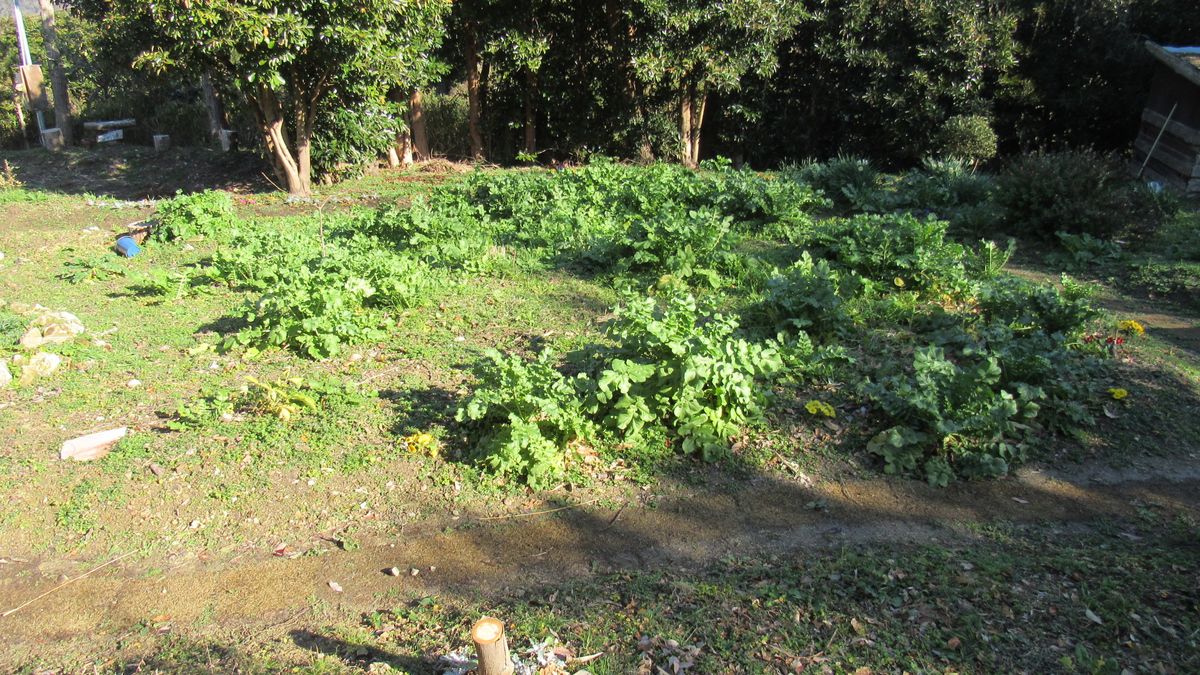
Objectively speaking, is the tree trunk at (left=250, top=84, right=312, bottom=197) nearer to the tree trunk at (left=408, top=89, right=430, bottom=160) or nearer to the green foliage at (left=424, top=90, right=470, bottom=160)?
the tree trunk at (left=408, top=89, right=430, bottom=160)

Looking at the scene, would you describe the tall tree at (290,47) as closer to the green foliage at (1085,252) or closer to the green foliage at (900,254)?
the green foliage at (900,254)

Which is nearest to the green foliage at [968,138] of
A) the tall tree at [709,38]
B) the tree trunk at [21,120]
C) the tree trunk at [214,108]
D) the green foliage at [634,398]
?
the tall tree at [709,38]

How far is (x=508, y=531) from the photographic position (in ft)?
Answer: 13.2

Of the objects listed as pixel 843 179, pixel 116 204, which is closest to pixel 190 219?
pixel 116 204

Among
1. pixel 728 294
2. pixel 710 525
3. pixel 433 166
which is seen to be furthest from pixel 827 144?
pixel 710 525

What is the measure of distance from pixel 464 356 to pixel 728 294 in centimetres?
217

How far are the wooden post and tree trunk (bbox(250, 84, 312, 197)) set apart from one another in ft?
31.8

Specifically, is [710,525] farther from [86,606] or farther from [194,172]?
[194,172]

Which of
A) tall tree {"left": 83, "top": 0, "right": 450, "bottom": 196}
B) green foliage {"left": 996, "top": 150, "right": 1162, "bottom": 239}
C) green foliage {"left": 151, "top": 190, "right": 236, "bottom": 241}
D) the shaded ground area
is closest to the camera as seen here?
green foliage {"left": 996, "top": 150, "right": 1162, "bottom": 239}

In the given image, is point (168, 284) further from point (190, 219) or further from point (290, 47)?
point (290, 47)

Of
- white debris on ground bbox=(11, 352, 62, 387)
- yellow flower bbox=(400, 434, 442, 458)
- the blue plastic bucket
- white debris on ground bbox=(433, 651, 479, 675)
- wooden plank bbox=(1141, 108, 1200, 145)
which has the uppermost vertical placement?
wooden plank bbox=(1141, 108, 1200, 145)

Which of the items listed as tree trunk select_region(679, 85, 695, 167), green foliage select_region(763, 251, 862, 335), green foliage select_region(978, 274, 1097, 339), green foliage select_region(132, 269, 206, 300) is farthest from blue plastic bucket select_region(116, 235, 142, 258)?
tree trunk select_region(679, 85, 695, 167)

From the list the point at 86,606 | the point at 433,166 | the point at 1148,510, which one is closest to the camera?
the point at 86,606

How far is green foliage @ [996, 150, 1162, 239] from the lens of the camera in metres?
7.60
